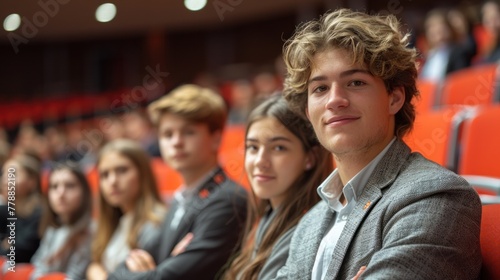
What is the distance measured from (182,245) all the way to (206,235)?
0.11ft

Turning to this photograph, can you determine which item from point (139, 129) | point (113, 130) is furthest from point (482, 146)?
point (113, 130)

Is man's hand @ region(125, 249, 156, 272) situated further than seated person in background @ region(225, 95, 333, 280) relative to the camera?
Yes

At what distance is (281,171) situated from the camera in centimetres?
64

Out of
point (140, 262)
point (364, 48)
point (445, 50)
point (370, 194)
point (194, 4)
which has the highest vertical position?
point (194, 4)

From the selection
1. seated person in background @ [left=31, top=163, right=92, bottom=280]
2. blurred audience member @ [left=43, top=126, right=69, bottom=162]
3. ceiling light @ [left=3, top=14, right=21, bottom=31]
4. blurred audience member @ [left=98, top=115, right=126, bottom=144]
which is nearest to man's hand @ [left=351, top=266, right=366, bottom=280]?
seated person in background @ [left=31, top=163, right=92, bottom=280]

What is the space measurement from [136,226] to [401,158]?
575 mm

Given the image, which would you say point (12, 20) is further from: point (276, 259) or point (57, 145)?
point (57, 145)

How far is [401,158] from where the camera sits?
17.4 inches

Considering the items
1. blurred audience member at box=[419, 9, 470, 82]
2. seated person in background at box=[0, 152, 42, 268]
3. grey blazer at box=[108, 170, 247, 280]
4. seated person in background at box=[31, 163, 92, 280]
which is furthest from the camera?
blurred audience member at box=[419, 9, 470, 82]

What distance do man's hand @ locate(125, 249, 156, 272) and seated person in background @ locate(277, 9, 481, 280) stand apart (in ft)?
Result: 0.97

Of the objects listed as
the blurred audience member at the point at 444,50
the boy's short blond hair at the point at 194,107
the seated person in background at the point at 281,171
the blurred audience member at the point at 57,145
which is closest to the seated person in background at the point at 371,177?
the seated person in background at the point at 281,171

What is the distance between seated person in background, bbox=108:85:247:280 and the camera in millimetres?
720

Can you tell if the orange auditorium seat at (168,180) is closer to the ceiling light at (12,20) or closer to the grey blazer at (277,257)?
the ceiling light at (12,20)

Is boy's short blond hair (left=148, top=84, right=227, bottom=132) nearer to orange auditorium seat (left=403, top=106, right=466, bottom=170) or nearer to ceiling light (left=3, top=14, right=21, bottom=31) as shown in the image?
orange auditorium seat (left=403, top=106, right=466, bottom=170)
